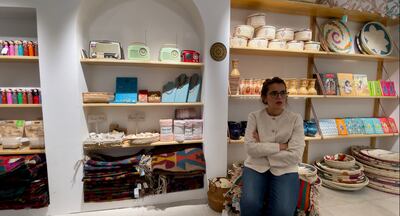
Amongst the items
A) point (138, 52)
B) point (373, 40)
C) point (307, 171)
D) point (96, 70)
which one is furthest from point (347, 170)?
point (96, 70)

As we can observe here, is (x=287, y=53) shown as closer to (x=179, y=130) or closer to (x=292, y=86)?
(x=292, y=86)

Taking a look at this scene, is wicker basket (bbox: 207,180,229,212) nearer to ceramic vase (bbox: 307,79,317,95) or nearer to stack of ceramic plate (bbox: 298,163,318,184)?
stack of ceramic plate (bbox: 298,163,318,184)

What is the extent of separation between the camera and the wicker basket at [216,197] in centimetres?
189

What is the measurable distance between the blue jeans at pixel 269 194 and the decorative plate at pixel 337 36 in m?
1.73

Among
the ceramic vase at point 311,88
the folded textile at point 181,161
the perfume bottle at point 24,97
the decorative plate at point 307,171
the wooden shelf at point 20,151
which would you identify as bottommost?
the decorative plate at point 307,171

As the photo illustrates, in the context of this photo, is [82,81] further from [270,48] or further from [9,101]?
[270,48]

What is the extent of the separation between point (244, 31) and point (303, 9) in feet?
2.66

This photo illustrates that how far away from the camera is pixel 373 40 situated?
8.30 feet

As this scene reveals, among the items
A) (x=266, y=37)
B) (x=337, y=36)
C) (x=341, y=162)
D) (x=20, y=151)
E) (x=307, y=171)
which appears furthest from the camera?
(x=337, y=36)

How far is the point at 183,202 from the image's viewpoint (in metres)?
2.05

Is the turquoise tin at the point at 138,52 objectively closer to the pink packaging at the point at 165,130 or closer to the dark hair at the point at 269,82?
the pink packaging at the point at 165,130

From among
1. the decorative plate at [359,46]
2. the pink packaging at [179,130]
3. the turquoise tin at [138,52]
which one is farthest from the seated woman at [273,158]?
the decorative plate at [359,46]

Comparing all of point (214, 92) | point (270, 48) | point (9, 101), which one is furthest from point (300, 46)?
point (9, 101)

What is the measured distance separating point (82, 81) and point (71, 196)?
3.40 ft
